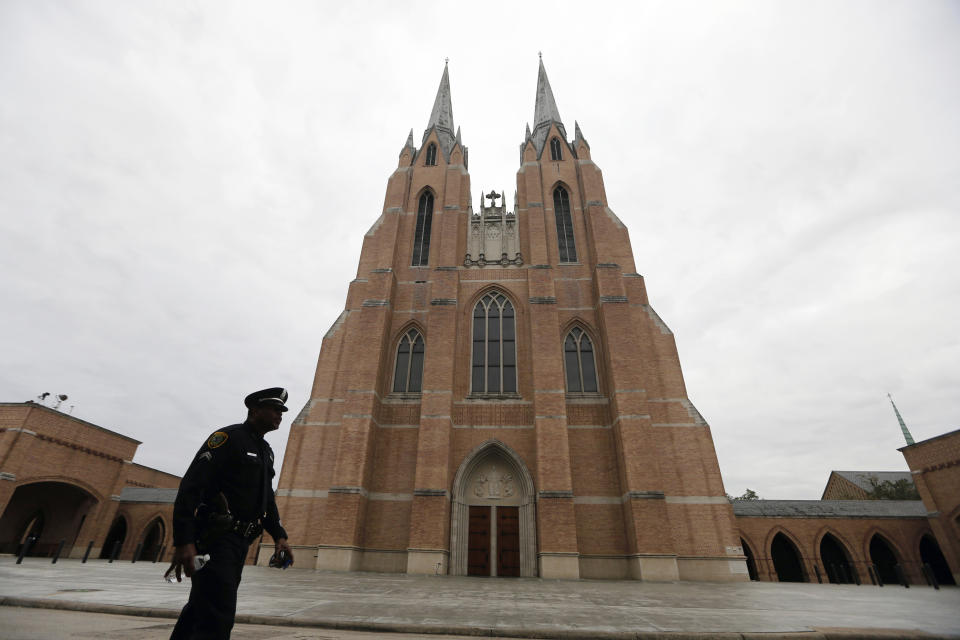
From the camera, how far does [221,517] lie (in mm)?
2750

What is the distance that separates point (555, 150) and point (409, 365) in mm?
14873

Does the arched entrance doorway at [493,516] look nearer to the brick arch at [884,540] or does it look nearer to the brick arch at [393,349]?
the brick arch at [393,349]

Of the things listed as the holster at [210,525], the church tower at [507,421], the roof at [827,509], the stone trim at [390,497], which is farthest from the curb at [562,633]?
the roof at [827,509]

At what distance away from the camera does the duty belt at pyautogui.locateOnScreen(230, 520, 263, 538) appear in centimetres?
289

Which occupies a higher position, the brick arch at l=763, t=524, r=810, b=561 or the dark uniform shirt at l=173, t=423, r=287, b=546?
the brick arch at l=763, t=524, r=810, b=561

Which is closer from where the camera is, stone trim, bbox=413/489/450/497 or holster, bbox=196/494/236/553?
holster, bbox=196/494/236/553

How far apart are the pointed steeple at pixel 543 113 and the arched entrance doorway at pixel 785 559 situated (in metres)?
25.6

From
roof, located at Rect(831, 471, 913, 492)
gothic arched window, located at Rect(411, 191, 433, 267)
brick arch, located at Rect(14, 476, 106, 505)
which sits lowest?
brick arch, located at Rect(14, 476, 106, 505)

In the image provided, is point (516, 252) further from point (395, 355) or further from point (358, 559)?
point (358, 559)

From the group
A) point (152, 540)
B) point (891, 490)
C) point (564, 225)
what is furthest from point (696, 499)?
point (891, 490)

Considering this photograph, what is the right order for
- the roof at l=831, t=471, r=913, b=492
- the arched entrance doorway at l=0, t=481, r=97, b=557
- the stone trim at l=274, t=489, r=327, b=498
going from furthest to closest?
the roof at l=831, t=471, r=913, b=492 < the arched entrance doorway at l=0, t=481, r=97, b=557 < the stone trim at l=274, t=489, r=327, b=498

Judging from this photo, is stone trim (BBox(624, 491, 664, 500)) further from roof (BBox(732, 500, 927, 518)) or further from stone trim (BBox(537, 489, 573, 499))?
roof (BBox(732, 500, 927, 518))

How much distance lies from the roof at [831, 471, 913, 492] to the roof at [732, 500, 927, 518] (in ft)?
53.6

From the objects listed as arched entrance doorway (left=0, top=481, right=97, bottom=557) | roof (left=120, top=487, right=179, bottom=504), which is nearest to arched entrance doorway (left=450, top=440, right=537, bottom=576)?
arched entrance doorway (left=0, top=481, right=97, bottom=557)
